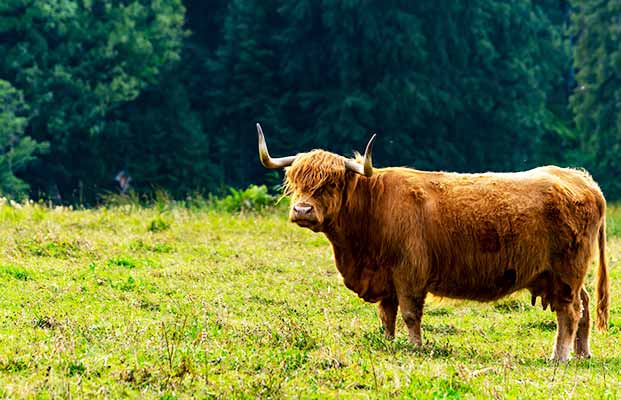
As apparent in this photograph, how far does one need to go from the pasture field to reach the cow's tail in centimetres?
30

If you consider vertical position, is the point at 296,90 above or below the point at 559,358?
above

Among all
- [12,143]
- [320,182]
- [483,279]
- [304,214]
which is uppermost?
[320,182]

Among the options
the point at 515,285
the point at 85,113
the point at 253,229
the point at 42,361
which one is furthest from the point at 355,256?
the point at 85,113

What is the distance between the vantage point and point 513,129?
42500mm

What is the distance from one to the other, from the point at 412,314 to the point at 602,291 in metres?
2.11

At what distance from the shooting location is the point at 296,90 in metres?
42.4

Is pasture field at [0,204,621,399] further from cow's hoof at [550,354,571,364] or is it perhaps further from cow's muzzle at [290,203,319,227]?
cow's muzzle at [290,203,319,227]

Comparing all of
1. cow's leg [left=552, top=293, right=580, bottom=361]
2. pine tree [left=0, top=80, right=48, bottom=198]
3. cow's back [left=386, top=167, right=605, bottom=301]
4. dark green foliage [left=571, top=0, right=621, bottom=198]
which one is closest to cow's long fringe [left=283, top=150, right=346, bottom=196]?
cow's back [left=386, top=167, right=605, bottom=301]

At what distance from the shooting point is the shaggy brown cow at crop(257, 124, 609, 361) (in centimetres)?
986

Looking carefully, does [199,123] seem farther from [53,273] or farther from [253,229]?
[53,273]

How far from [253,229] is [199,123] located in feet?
76.6

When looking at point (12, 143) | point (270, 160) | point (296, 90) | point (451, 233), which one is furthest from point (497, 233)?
point (296, 90)

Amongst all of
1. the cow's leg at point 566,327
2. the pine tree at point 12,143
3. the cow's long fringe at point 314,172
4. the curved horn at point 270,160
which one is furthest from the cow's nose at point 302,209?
the pine tree at point 12,143

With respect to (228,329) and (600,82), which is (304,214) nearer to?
(228,329)
